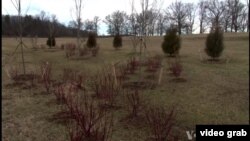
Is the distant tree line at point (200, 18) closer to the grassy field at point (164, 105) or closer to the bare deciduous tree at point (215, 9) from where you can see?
the bare deciduous tree at point (215, 9)

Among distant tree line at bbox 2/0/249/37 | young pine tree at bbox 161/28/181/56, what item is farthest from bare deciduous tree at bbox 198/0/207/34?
young pine tree at bbox 161/28/181/56

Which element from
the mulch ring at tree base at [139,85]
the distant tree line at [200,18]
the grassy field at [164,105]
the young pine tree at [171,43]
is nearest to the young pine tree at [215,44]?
the young pine tree at [171,43]

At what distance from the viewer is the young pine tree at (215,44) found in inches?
784

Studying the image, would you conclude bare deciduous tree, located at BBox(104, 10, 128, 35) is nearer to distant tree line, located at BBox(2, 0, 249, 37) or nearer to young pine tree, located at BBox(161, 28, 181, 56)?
distant tree line, located at BBox(2, 0, 249, 37)

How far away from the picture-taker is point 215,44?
1989cm

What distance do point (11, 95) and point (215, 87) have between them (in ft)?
22.5

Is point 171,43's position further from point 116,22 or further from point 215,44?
point 116,22

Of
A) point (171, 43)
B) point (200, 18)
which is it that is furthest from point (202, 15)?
point (171, 43)

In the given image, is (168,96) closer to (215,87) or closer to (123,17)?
(215,87)

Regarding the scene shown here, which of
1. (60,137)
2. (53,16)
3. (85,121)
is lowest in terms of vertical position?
(60,137)

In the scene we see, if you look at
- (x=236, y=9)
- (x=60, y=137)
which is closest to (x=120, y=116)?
(x=60, y=137)

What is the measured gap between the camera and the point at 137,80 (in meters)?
12.7

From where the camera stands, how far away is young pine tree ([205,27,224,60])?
65.4ft

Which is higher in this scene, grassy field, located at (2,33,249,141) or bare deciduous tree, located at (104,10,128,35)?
bare deciduous tree, located at (104,10,128,35)
